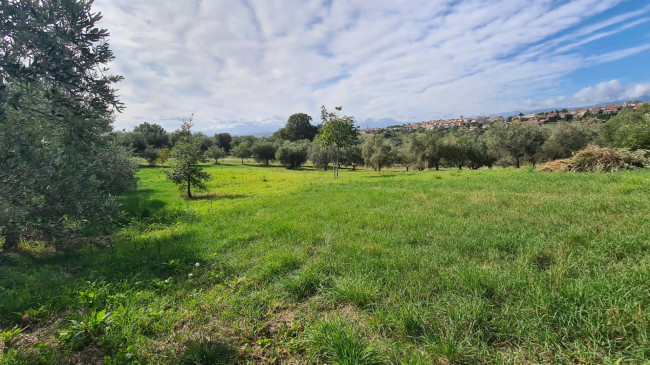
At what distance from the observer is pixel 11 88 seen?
12.6ft

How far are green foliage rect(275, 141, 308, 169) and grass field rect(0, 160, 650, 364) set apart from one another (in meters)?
58.4

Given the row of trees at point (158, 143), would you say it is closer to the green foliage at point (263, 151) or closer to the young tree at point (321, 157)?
the green foliage at point (263, 151)

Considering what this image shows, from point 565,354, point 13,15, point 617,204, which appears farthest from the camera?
point 617,204

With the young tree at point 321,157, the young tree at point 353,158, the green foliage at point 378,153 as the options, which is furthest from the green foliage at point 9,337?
the young tree at point 353,158

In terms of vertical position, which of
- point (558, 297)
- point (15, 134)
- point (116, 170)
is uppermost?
point (15, 134)

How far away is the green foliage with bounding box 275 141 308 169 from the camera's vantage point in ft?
216

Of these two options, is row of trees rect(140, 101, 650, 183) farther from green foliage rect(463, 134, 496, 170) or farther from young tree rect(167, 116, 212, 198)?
young tree rect(167, 116, 212, 198)

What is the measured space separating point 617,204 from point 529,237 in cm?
423

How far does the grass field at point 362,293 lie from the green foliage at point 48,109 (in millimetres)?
1704

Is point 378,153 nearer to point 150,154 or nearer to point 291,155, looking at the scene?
→ point 291,155

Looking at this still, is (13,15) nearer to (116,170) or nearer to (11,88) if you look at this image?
(11,88)

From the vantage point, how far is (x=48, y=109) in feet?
13.9

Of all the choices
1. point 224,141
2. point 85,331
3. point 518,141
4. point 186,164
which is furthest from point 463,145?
point 224,141

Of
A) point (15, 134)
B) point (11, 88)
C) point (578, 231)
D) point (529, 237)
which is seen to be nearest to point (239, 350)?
point (15, 134)
